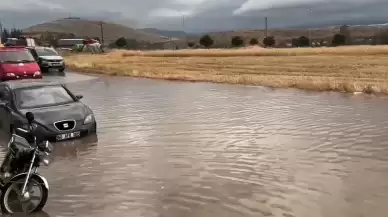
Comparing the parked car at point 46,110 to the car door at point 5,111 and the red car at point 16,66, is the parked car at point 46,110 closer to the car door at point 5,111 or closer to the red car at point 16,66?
the car door at point 5,111

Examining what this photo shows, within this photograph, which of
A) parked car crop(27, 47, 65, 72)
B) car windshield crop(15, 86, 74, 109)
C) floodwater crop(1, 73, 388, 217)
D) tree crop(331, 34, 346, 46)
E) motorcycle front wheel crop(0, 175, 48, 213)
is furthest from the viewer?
tree crop(331, 34, 346, 46)

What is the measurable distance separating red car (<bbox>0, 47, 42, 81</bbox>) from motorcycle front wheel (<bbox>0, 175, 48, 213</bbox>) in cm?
1947

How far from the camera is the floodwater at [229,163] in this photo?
701cm

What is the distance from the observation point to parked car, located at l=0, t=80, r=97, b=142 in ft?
37.3

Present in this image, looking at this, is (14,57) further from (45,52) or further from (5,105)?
(5,105)

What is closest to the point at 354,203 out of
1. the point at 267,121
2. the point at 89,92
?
the point at 267,121

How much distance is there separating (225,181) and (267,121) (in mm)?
5979

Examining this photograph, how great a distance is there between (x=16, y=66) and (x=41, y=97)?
564 inches

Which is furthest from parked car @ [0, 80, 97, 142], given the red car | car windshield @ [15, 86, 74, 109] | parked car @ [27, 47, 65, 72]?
parked car @ [27, 47, 65, 72]

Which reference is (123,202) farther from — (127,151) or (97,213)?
(127,151)

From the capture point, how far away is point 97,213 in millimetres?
6844

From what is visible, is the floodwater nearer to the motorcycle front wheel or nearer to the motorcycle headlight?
the motorcycle front wheel

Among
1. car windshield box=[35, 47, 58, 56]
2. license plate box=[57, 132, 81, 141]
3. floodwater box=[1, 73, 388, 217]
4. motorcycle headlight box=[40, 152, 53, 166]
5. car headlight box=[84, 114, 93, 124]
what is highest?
car windshield box=[35, 47, 58, 56]

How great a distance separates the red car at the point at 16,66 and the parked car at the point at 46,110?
40.5ft
